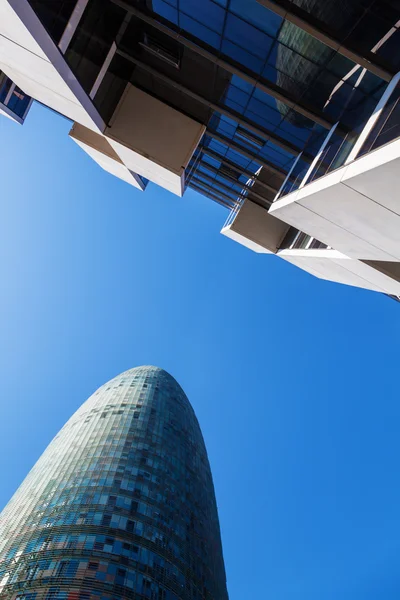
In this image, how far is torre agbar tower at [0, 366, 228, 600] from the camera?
131 feet

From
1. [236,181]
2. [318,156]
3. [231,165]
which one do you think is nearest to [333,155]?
[318,156]

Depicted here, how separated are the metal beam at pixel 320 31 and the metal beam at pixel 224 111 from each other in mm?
4524

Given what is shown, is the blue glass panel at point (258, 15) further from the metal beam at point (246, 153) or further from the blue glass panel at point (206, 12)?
the metal beam at point (246, 153)

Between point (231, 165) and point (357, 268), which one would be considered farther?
point (231, 165)

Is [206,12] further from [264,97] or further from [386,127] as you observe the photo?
[386,127]

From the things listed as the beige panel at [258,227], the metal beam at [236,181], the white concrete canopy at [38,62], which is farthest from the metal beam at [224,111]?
the beige panel at [258,227]

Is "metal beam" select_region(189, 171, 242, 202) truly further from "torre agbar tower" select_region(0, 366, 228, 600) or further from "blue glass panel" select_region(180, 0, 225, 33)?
"torre agbar tower" select_region(0, 366, 228, 600)

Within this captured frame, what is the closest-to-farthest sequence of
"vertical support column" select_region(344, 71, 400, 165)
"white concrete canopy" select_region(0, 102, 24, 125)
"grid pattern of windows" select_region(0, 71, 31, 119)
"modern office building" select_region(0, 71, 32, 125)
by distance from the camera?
"vertical support column" select_region(344, 71, 400, 165) → "grid pattern of windows" select_region(0, 71, 31, 119) → "modern office building" select_region(0, 71, 32, 125) → "white concrete canopy" select_region(0, 102, 24, 125)

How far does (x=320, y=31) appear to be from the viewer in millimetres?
10453

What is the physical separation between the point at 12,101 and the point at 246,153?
153 feet

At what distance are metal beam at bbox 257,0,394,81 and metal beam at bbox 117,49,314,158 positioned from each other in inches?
178

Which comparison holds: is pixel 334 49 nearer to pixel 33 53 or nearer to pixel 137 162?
pixel 33 53

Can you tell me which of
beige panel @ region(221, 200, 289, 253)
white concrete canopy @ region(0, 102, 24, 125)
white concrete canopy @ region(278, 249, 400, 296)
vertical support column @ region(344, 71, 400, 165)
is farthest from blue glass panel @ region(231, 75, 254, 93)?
white concrete canopy @ region(0, 102, 24, 125)

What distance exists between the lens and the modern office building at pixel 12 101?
160 feet
